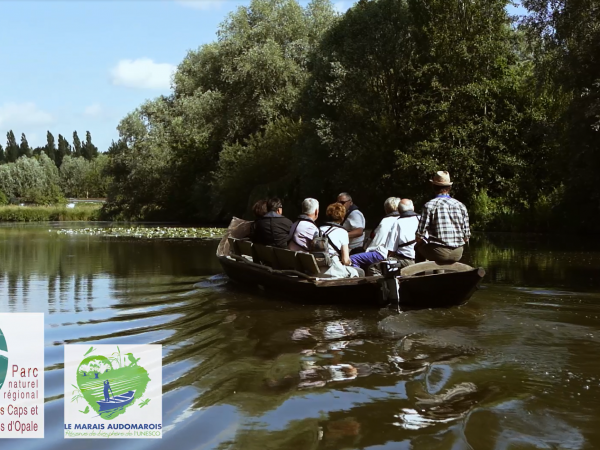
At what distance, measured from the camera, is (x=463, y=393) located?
4.70 meters

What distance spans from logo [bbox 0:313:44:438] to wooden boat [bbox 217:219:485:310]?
311 cm

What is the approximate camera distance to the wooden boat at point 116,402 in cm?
462

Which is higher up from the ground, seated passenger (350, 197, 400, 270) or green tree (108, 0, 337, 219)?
green tree (108, 0, 337, 219)

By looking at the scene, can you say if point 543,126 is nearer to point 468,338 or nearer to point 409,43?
point 409,43

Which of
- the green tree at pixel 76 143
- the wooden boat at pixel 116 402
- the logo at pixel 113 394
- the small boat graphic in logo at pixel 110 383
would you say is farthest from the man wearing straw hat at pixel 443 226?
the green tree at pixel 76 143

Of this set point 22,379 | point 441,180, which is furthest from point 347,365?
point 441,180

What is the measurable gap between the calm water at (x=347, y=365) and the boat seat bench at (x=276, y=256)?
52 cm

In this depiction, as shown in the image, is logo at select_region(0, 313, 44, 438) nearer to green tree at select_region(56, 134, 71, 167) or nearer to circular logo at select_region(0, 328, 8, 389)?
circular logo at select_region(0, 328, 8, 389)

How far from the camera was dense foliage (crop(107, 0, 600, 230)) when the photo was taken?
20391 mm

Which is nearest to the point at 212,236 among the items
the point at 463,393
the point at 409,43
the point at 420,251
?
the point at 409,43

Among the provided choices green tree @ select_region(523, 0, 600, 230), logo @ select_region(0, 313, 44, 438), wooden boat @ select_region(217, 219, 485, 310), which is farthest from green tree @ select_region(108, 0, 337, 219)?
logo @ select_region(0, 313, 44, 438)

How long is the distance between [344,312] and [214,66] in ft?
116

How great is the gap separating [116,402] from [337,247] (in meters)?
4.83

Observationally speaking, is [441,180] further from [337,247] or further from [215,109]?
[215,109]
